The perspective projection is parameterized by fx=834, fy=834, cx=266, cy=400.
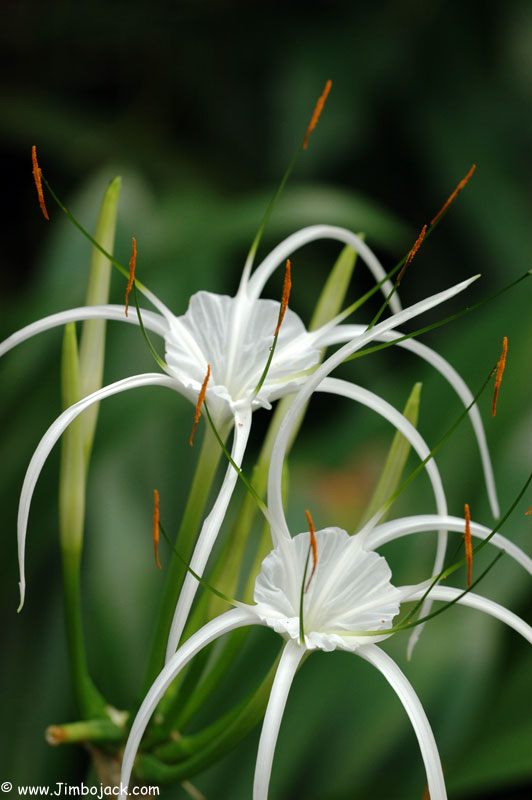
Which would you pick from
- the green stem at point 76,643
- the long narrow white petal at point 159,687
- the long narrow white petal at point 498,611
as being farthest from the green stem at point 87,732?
the long narrow white petal at point 498,611

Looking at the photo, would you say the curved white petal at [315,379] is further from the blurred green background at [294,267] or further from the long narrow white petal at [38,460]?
the blurred green background at [294,267]

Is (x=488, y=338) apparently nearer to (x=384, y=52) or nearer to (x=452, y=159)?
(x=452, y=159)

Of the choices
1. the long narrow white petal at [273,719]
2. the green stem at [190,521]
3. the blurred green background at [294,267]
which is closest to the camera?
the long narrow white petal at [273,719]

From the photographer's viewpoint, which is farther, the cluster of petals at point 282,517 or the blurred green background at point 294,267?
the blurred green background at point 294,267

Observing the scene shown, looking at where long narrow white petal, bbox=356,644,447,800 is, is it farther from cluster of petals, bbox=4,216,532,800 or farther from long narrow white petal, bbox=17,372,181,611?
long narrow white petal, bbox=17,372,181,611

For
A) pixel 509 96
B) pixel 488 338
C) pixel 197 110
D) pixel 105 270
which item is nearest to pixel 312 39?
pixel 197 110

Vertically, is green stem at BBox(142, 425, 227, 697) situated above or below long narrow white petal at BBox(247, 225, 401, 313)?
below

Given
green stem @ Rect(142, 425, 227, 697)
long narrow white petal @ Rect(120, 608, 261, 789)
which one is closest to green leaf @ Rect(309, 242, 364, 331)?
green stem @ Rect(142, 425, 227, 697)
